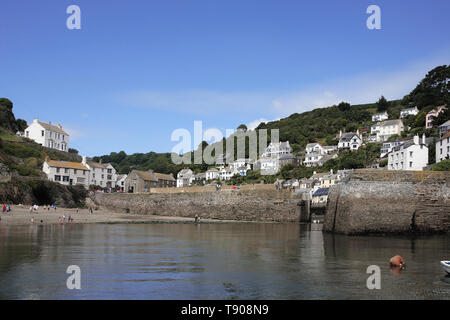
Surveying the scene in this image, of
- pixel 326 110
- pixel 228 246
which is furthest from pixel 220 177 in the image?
pixel 228 246

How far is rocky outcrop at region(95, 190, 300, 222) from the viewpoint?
43719mm

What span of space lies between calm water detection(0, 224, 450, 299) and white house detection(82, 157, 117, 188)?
197 feet

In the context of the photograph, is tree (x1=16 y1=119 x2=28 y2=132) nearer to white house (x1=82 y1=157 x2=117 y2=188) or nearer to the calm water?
white house (x1=82 y1=157 x2=117 y2=188)

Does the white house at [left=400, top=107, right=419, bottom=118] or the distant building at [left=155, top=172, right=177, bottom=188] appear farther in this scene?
the white house at [left=400, top=107, right=419, bottom=118]

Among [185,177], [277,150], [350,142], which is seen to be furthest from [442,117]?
[185,177]

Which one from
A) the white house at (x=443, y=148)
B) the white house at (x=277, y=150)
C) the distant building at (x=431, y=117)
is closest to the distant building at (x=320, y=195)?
the white house at (x=443, y=148)

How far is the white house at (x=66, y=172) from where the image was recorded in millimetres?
64188

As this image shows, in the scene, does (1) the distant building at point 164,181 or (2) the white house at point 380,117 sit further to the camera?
(2) the white house at point 380,117

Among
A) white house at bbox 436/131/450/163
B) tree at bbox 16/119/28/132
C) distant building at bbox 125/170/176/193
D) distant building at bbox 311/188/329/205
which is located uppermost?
tree at bbox 16/119/28/132

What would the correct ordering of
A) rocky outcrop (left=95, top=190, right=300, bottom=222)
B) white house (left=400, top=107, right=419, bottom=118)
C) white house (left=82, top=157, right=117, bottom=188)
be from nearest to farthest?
1. rocky outcrop (left=95, top=190, right=300, bottom=222)
2. white house (left=82, top=157, right=117, bottom=188)
3. white house (left=400, top=107, right=419, bottom=118)

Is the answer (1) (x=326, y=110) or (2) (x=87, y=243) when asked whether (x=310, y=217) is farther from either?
(1) (x=326, y=110)

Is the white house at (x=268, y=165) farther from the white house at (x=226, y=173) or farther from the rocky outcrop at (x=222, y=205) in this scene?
the rocky outcrop at (x=222, y=205)

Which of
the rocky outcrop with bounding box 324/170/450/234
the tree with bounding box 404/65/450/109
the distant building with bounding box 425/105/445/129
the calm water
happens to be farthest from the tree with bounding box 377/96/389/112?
the calm water

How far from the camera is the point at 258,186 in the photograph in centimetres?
4572
